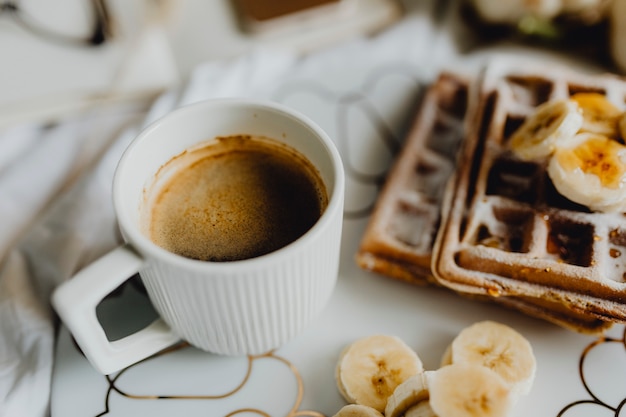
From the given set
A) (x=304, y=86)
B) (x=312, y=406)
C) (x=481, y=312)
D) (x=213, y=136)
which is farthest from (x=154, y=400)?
(x=304, y=86)

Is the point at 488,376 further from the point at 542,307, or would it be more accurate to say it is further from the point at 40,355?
the point at 40,355

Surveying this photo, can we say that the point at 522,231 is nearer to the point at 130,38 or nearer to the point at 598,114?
the point at 598,114

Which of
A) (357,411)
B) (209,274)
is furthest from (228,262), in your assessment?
(357,411)

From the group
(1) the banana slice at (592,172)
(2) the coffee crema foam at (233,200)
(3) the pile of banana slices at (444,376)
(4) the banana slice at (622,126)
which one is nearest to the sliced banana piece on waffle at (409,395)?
(3) the pile of banana slices at (444,376)

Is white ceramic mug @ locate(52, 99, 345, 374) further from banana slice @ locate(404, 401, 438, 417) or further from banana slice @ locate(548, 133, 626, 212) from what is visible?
banana slice @ locate(548, 133, 626, 212)

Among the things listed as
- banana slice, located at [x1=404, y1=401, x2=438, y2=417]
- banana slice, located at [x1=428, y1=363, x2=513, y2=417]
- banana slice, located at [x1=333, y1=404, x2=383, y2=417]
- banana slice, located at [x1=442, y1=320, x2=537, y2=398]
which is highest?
banana slice, located at [x1=428, y1=363, x2=513, y2=417]

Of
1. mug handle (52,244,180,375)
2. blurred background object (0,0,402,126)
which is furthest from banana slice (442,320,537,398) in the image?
blurred background object (0,0,402,126)

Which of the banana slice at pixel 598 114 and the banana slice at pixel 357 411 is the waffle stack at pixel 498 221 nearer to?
the banana slice at pixel 598 114

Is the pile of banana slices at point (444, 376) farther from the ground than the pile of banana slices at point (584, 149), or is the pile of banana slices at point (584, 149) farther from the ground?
the pile of banana slices at point (584, 149)
